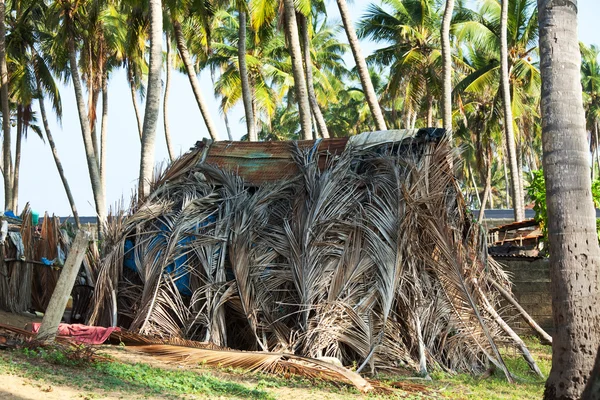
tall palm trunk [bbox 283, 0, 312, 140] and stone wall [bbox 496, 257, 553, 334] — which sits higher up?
tall palm trunk [bbox 283, 0, 312, 140]

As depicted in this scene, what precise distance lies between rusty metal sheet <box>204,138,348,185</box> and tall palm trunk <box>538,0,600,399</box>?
14.0 feet

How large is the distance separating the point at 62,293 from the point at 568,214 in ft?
16.4

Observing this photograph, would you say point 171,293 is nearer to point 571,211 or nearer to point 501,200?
point 571,211

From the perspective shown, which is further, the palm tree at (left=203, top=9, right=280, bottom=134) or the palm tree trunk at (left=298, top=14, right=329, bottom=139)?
the palm tree at (left=203, top=9, right=280, bottom=134)

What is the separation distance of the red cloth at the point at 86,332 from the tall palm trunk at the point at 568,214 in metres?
5.03

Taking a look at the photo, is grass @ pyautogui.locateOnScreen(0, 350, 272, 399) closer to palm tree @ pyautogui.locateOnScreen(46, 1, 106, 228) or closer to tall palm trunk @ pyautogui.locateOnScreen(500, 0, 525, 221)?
palm tree @ pyautogui.locateOnScreen(46, 1, 106, 228)

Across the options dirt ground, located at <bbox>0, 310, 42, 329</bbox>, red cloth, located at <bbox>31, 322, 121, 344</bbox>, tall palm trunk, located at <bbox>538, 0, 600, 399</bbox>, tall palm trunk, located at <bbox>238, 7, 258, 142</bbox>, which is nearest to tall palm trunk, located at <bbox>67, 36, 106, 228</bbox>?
tall palm trunk, located at <bbox>238, 7, 258, 142</bbox>

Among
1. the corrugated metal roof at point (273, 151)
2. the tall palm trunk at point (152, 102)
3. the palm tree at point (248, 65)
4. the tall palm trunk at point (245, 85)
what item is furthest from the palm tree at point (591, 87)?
the corrugated metal roof at point (273, 151)

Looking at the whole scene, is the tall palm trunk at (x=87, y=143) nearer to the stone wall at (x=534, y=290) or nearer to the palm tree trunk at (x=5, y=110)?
the palm tree trunk at (x=5, y=110)

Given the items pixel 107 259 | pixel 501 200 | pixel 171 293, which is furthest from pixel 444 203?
pixel 501 200

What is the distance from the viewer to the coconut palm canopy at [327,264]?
8.77 meters

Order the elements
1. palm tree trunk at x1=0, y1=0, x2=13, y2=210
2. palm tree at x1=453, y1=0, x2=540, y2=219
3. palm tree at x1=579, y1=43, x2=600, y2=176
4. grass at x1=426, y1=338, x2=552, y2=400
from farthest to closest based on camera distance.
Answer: palm tree at x1=579, y1=43, x2=600, y2=176 < palm tree at x1=453, y1=0, x2=540, y2=219 < palm tree trunk at x1=0, y1=0, x2=13, y2=210 < grass at x1=426, y1=338, x2=552, y2=400

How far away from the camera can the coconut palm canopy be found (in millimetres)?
8773

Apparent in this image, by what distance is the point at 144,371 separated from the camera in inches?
284
